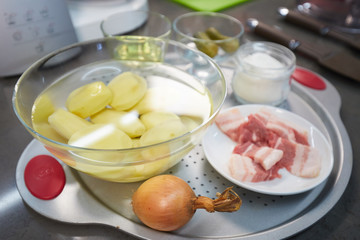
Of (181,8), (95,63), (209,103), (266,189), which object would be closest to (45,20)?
(95,63)

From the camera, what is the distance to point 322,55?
1077 mm

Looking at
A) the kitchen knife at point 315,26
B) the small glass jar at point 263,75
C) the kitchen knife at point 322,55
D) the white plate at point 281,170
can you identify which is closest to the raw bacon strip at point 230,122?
the white plate at point 281,170

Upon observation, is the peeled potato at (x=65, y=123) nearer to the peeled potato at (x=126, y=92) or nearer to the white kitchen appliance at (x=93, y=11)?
the peeled potato at (x=126, y=92)

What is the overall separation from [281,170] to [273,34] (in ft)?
2.13

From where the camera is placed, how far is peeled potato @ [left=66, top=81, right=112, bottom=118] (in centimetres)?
66

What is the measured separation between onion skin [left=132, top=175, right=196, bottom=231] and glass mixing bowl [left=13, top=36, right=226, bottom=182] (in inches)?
1.7

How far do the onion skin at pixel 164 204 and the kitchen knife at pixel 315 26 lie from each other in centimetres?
98

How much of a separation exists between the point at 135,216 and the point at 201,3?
3.69ft

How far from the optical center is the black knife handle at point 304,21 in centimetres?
125

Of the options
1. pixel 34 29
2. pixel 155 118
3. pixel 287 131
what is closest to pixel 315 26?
pixel 287 131

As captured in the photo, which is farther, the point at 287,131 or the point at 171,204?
the point at 287,131

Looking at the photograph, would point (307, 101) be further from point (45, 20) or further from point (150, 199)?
point (45, 20)

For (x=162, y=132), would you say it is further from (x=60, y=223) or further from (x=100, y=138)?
(x=60, y=223)

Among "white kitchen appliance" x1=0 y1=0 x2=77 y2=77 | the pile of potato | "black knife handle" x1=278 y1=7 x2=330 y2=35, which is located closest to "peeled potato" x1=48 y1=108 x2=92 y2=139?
the pile of potato
